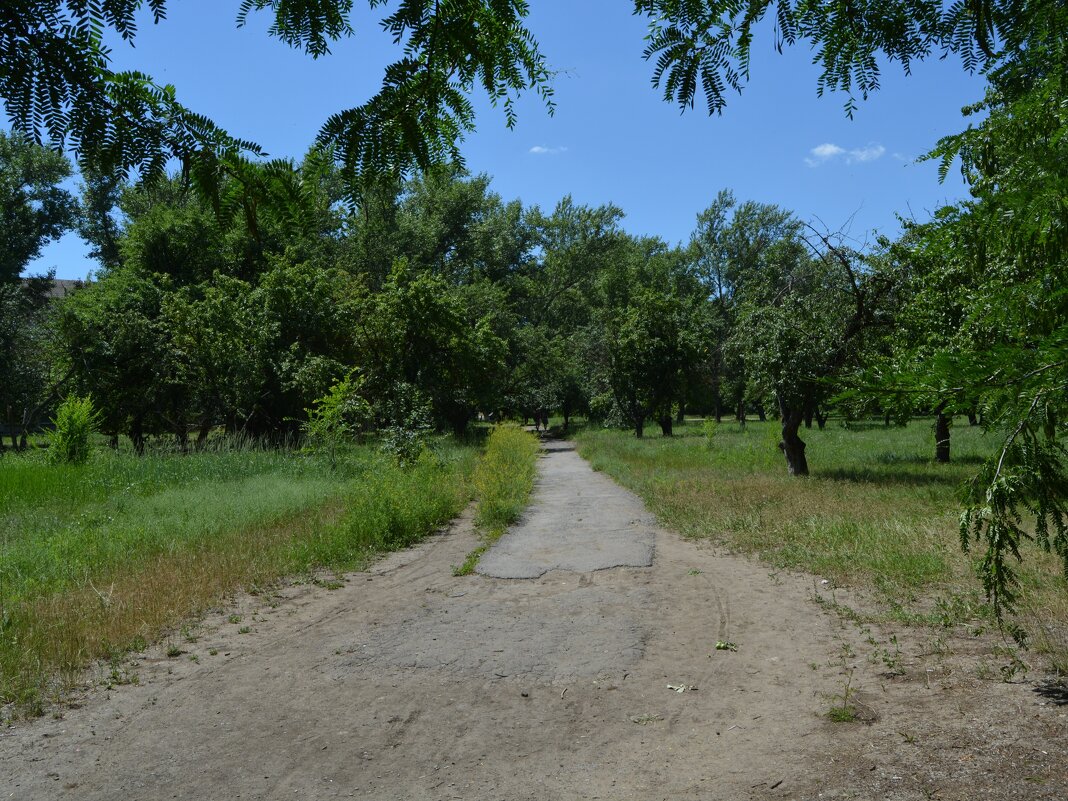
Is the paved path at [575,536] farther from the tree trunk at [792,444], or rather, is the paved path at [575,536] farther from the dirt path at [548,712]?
the tree trunk at [792,444]

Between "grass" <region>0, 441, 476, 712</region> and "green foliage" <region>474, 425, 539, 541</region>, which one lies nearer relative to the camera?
"grass" <region>0, 441, 476, 712</region>

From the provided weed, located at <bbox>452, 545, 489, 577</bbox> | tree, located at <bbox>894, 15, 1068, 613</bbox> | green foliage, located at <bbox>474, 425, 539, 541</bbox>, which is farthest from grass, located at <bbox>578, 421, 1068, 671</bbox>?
weed, located at <bbox>452, 545, 489, 577</bbox>

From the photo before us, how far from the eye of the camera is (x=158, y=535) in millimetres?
9297

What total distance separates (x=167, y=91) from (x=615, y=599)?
5.90 metres

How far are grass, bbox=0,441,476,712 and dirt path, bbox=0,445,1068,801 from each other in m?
0.56

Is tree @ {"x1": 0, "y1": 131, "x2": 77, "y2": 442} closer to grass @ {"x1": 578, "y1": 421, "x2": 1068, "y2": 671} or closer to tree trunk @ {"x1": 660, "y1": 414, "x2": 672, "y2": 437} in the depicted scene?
grass @ {"x1": 578, "y1": 421, "x2": 1068, "y2": 671}

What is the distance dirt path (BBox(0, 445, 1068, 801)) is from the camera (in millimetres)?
3621

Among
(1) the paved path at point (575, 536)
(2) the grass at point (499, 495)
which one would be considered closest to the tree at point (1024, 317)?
(1) the paved path at point (575, 536)

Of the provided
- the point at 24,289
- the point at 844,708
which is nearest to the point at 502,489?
the point at 844,708

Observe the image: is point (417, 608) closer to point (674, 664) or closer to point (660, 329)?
point (674, 664)

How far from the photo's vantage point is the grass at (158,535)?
18.8ft

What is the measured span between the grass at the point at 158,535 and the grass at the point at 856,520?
457 centimetres

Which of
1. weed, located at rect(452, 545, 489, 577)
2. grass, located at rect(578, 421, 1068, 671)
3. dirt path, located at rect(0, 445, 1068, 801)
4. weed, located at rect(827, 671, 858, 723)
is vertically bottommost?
weed, located at rect(452, 545, 489, 577)

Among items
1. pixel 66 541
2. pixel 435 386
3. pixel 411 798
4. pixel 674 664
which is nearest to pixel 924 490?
pixel 674 664
